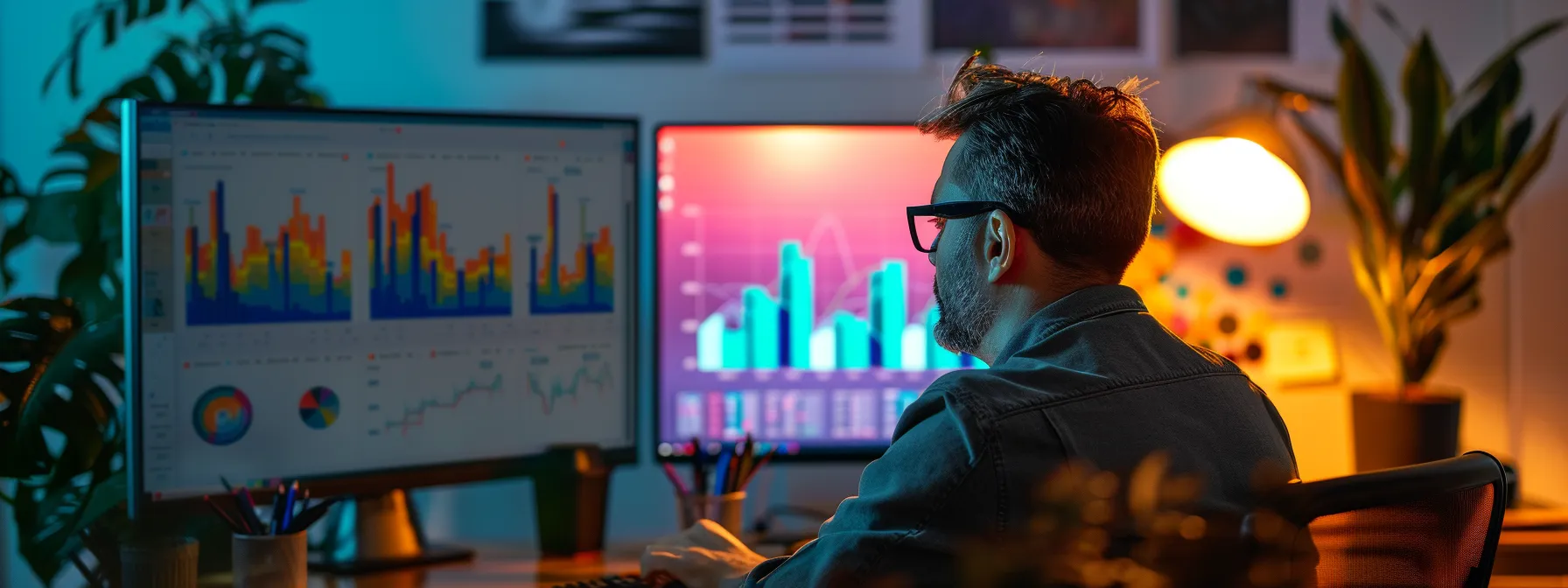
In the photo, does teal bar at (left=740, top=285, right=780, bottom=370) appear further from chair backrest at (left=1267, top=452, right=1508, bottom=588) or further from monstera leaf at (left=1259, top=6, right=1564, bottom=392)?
chair backrest at (left=1267, top=452, right=1508, bottom=588)

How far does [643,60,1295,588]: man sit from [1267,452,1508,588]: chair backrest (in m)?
0.09

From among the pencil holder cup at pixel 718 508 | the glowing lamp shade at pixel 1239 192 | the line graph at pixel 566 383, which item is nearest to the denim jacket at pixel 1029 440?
the pencil holder cup at pixel 718 508

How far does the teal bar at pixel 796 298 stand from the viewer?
1.66m

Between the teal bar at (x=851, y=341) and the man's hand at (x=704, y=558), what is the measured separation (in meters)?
0.47

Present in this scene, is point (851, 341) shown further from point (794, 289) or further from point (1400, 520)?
point (1400, 520)

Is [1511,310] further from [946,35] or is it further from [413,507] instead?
[413,507]

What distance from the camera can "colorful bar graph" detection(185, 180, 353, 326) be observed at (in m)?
1.33

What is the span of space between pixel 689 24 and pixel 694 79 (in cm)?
8

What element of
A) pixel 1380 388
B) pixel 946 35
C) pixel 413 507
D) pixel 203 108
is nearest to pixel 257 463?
pixel 413 507

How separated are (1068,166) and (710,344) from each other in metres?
0.78

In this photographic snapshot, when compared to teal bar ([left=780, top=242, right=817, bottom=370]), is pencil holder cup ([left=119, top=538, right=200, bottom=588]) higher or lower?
lower

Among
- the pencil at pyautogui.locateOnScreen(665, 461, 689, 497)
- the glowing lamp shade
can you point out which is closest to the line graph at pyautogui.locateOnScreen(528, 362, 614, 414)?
the pencil at pyautogui.locateOnScreen(665, 461, 689, 497)

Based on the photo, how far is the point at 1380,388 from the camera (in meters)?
1.79

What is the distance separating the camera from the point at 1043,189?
3.19 ft
